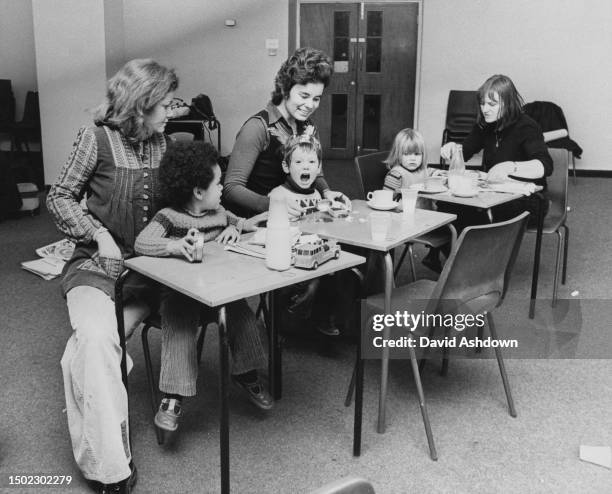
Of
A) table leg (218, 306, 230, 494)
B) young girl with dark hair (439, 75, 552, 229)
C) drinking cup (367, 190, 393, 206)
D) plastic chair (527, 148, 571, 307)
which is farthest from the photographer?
plastic chair (527, 148, 571, 307)

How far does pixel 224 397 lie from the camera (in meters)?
1.84

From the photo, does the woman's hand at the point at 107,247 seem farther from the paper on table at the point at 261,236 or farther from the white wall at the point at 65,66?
the white wall at the point at 65,66

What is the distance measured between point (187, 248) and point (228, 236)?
0.26m

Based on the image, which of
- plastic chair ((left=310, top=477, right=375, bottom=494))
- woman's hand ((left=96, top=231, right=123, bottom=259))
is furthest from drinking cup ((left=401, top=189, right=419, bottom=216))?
plastic chair ((left=310, top=477, right=375, bottom=494))

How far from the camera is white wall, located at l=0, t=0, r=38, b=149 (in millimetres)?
7785

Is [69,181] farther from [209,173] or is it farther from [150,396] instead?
[150,396]

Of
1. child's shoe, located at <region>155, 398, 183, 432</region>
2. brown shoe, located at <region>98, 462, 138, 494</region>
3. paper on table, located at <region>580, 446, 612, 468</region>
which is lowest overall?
paper on table, located at <region>580, 446, 612, 468</region>

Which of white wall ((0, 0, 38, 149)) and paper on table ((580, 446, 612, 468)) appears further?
white wall ((0, 0, 38, 149))

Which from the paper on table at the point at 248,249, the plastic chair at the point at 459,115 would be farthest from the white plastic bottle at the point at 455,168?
the plastic chair at the point at 459,115

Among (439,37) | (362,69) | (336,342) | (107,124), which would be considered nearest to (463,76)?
(439,37)

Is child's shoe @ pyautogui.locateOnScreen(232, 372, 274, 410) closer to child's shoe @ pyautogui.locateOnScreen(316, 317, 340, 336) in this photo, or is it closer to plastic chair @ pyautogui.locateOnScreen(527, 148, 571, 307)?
child's shoe @ pyautogui.locateOnScreen(316, 317, 340, 336)

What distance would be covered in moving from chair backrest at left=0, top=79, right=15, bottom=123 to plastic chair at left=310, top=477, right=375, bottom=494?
7.71 m

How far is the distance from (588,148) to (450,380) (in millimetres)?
5839

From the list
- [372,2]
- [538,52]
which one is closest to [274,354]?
[538,52]
